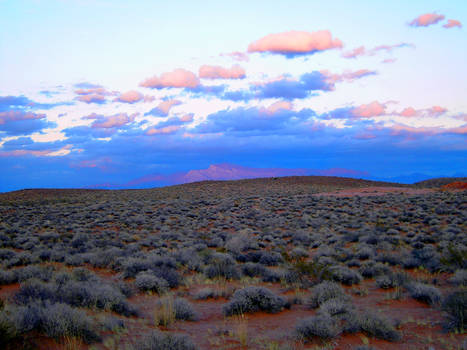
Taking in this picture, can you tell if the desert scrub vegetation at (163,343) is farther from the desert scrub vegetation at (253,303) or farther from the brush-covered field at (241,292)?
the desert scrub vegetation at (253,303)

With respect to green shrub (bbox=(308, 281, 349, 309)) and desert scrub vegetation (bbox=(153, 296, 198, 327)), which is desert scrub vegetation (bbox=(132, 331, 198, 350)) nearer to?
desert scrub vegetation (bbox=(153, 296, 198, 327))

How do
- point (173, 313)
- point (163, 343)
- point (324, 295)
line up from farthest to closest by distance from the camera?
point (324, 295)
point (173, 313)
point (163, 343)

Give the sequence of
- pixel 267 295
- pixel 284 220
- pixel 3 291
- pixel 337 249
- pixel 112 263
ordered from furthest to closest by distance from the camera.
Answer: pixel 284 220
pixel 337 249
pixel 112 263
pixel 3 291
pixel 267 295

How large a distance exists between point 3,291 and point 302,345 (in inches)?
276

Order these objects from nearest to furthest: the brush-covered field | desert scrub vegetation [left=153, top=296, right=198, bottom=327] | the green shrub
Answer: the brush-covered field, desert scrub vegetation [left=153, top=296, right=198, bottom=327], the green shrub

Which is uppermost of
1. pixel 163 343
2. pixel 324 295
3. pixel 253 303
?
pixel 163 343

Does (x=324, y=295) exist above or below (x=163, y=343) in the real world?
below

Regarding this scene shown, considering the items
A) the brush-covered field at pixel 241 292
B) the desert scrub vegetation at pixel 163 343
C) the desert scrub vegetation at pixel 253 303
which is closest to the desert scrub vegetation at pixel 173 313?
the brush-covered field at pixel 241 292

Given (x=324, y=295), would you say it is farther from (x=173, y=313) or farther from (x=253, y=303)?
(x=173, y=313)

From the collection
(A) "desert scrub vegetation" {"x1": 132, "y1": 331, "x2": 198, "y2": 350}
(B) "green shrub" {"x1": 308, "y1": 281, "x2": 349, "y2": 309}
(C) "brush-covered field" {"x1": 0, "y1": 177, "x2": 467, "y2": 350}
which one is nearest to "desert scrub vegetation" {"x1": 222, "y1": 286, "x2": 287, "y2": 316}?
(C) "brush-covered field" {"x1": 0, "y1": 177, "x2": 467, "y2": 350}

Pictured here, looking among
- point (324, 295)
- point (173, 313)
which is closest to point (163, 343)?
point (173, 313)

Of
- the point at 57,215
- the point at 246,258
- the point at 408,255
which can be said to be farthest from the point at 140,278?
the point at 57,215

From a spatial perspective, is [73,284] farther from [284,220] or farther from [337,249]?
[284,220]

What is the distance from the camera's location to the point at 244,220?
22.5 m
